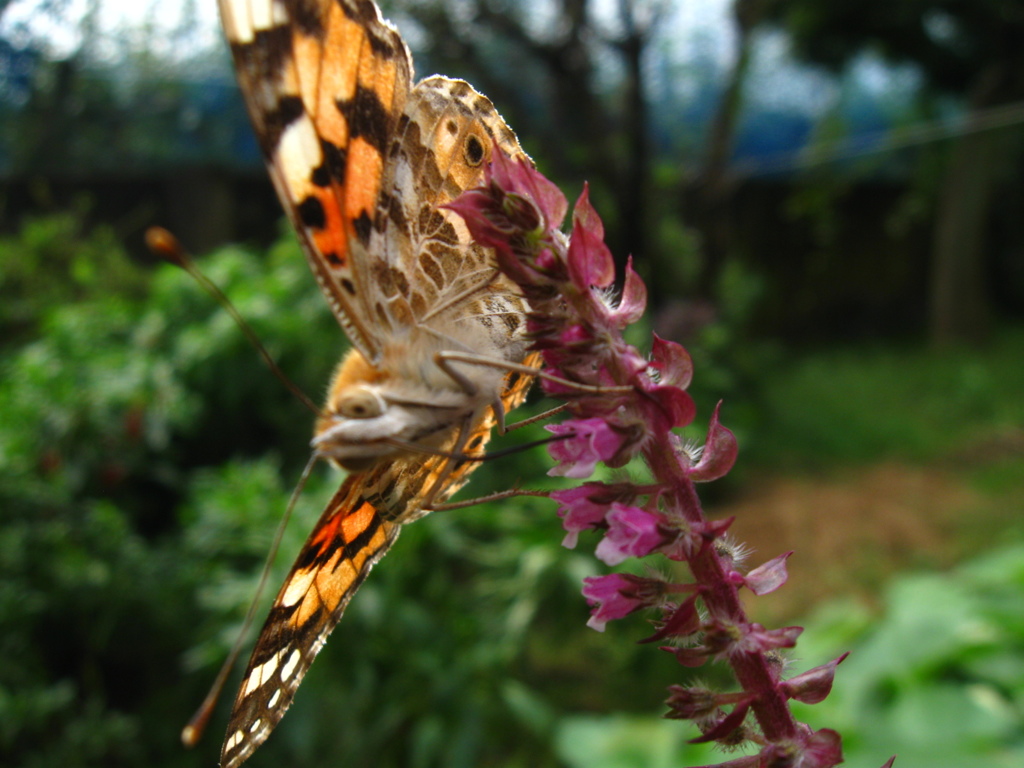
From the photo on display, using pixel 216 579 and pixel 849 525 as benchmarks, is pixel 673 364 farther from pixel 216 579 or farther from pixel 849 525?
pixel 849 525

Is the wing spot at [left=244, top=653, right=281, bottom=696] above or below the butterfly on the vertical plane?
below

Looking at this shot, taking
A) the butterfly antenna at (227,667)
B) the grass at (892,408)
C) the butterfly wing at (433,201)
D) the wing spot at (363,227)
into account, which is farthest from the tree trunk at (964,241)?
the butterfly antenna at (227,667)

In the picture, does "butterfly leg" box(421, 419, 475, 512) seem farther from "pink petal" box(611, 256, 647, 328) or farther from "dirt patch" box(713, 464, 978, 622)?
"dirt patch" box(713, 464, 978, 622)

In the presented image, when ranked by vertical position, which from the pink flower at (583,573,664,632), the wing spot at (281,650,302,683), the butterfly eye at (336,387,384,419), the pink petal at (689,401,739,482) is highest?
the butterfly eye at (336,387,384,419)

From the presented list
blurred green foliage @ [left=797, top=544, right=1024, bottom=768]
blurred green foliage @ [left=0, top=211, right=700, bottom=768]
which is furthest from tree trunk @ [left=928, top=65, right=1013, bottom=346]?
blurred green foliage @ [left=0, top=211, right=700, bottom=768]

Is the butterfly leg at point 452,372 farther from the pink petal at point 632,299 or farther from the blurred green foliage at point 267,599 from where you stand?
the blurred green foliage at point 267,599

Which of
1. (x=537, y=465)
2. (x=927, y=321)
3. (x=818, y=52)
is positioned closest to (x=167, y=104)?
(x=537, y=465)
